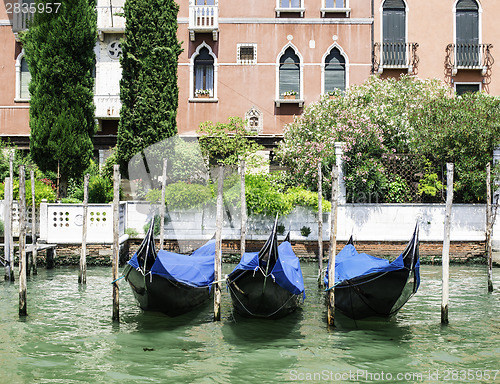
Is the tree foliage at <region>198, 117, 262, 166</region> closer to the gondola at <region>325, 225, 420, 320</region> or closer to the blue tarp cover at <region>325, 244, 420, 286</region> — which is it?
the blue tarp cover at <region>325, 244, 420, 286</region>

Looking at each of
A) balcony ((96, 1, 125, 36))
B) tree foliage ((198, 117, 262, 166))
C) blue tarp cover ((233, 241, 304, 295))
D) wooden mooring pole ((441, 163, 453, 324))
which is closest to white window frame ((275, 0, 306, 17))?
tree foliage ((198, 117, 262, 166))

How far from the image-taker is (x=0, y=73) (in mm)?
15352

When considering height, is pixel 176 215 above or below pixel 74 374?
above

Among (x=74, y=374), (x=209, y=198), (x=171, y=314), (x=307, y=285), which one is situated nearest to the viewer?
(x=74, y=374)

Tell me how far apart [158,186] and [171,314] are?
6171 mm

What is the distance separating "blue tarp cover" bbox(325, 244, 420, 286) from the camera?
6449 mm

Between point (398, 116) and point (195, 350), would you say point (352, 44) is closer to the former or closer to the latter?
point (398, 116)

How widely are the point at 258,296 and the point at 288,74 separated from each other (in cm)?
1000

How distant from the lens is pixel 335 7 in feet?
50.5

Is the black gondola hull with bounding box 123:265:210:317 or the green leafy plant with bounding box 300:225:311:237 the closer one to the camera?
the black gondola hull with bounding box 123:265:210:317

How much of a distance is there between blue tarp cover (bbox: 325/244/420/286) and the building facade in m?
7.68

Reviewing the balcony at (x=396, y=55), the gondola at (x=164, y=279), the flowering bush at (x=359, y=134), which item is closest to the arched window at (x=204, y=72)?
the flowering bush at (x=359, y=134)

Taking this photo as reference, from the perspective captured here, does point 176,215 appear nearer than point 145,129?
Yes

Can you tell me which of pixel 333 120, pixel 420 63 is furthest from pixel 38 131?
pixel 420 63
